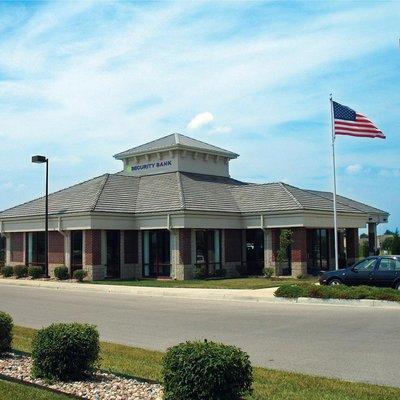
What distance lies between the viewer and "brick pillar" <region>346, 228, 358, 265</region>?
38594mm

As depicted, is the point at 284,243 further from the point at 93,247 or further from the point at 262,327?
the point at 262,327

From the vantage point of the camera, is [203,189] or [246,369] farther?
[203,189]

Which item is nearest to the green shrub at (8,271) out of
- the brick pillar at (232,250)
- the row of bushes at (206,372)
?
the brick pillar at (232,250)

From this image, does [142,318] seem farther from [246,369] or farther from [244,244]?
[244,244]

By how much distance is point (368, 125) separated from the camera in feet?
87.8

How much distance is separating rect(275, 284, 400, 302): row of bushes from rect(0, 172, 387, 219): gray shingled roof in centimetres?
1200

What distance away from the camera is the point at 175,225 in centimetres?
3212

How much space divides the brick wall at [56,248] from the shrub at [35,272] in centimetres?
89

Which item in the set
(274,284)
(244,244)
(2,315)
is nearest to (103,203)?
(244,244)

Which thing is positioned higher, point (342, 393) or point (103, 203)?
point (103, 203)

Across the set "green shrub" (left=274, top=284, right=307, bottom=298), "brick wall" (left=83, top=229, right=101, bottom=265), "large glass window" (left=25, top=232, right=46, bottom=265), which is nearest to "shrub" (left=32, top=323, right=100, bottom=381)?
"green shrub" (left=274, top=284, right=307, bottom=298)

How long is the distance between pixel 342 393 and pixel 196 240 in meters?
25.7

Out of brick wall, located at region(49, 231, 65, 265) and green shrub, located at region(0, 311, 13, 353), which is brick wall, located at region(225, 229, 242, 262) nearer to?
brick wall, located at region(49, 231, 65, 265)

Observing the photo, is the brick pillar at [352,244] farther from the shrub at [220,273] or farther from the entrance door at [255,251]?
the shrub at [220,273]
